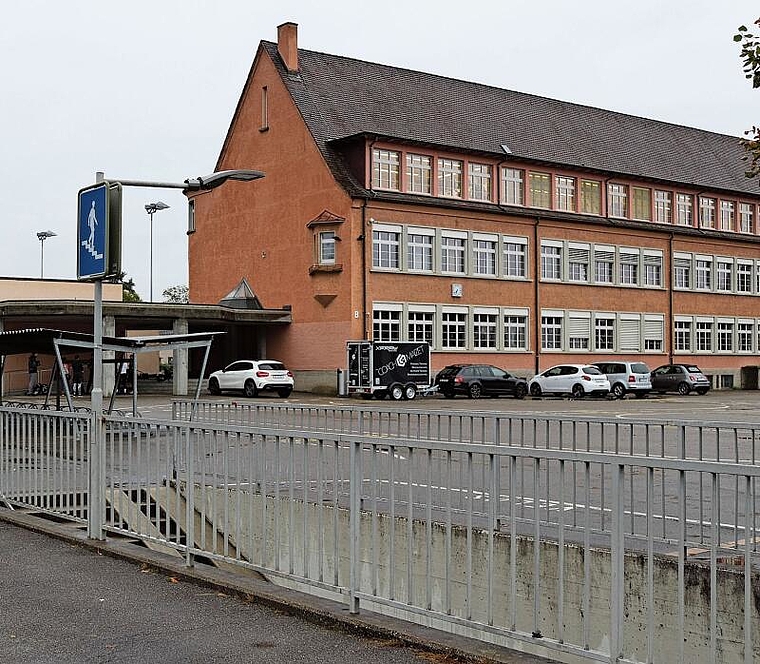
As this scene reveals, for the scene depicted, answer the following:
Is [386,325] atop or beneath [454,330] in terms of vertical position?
atop

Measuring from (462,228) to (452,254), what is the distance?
131 cm

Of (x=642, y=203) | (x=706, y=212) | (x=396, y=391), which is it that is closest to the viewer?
(x=396, y=391)

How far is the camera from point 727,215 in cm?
6550

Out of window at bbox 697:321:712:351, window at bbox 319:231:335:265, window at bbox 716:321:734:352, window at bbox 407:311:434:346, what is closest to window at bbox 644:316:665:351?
window at bbox 697:321:712:351

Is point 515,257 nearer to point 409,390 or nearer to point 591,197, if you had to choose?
Answer: point 591,197

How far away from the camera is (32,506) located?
481 inches

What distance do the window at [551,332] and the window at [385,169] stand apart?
34.1 feet

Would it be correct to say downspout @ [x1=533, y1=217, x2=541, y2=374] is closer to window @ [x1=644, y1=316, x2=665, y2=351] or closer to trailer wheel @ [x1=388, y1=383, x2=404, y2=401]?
window @ [x1=644, y1=316, x2=665, y2=351]

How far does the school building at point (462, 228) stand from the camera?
51375mm

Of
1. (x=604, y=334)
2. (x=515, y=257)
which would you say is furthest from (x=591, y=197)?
(x=604, y=334)

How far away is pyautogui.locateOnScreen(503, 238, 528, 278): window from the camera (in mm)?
55438

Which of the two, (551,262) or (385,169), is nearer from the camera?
(385,169)

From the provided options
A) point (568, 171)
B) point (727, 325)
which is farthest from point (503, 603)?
point (727, 325)

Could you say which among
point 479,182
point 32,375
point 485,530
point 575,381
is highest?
point 479,182
